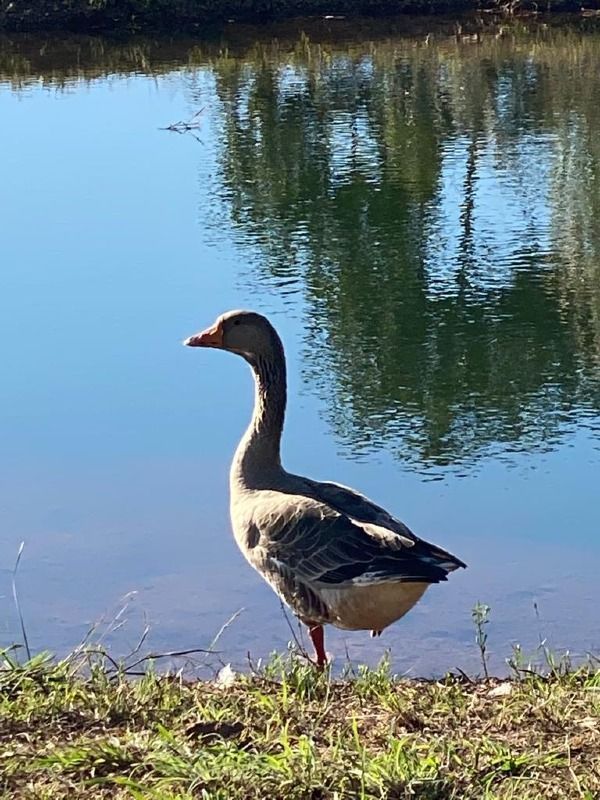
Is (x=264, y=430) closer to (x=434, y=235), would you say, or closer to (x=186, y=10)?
(x=434, y=235)

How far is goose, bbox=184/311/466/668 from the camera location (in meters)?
4.57

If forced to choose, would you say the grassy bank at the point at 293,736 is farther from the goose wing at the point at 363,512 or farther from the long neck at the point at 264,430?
the long neck at the point at 264,430

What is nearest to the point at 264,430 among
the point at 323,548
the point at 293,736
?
the point at 323,548

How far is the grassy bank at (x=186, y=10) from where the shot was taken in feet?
94.5

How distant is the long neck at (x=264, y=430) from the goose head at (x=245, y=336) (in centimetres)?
2

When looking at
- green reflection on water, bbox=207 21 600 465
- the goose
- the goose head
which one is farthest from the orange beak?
green reflection on water, bbox=207 21 600 465

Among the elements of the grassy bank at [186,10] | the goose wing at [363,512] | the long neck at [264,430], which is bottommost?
the grassy bank at [186,10]

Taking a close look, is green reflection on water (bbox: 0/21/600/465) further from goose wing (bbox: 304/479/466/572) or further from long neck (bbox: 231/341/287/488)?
goose wing (bbox: 304/479/466/572)

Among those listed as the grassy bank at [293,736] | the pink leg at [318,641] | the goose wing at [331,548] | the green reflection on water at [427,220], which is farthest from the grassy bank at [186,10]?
the grassy bank at [293,736]

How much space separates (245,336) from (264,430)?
435mm

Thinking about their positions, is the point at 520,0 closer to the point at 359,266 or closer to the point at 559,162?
the point at 559,162

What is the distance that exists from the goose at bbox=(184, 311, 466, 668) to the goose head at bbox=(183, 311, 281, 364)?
0.31 m

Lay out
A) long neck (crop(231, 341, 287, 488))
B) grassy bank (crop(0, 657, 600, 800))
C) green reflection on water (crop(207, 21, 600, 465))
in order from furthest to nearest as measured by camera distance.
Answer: green reflection on water (crop(207, 21, 600, 465)) < long neck (crop(231, 341, 287, 488)) < grassy bank (crop(0, 657, 600, 800))

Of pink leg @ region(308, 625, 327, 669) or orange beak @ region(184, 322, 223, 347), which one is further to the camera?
orange beak @ region(184, 322, 223, 347)
